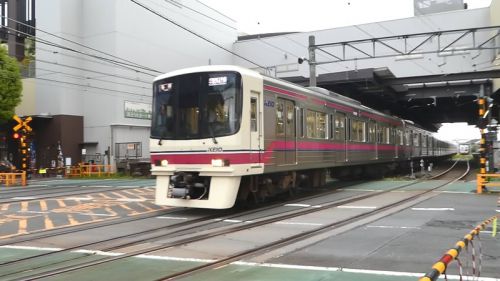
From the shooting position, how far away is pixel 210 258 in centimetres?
746

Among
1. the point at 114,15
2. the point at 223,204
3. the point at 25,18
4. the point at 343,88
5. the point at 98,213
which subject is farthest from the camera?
the point at 25,18

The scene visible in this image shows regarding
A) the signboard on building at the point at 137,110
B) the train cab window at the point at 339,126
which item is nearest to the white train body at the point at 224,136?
the train cab window at the point at 339,126

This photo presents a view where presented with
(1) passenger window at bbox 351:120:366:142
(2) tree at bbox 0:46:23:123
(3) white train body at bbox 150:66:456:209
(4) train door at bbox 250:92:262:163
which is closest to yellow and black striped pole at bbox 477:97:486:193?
(1) passenger window at bbox 351:120:366:142

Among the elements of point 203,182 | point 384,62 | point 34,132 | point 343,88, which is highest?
point 384,62

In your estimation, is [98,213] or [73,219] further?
[98,213]

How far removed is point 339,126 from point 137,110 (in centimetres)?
2471

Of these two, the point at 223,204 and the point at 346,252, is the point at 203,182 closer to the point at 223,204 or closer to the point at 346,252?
the point at 223,204

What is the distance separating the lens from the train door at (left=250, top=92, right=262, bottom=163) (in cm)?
1195

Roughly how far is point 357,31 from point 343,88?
11098mm

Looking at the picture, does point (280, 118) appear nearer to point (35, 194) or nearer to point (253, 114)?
point (253, 114)

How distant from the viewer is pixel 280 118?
44.3 feet


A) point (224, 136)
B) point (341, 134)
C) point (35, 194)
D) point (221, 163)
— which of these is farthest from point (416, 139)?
point (221, 163)

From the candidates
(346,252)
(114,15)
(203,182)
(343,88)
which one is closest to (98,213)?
(203,182)

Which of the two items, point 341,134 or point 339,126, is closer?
point 339,126
